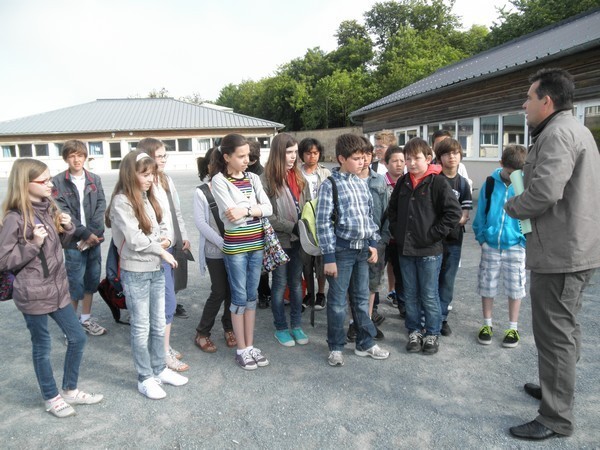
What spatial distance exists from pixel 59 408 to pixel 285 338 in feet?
6.17

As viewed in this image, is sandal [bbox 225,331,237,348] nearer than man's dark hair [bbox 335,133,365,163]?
No

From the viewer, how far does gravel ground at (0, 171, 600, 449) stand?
9.09 ft

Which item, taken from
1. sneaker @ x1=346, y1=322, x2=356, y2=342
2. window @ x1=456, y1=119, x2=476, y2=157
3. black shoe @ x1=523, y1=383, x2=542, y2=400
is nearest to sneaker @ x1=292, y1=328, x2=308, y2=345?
sneaker @ x1=346, y1=322, x2=356, y2=342

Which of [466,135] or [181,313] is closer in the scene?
[181,313]

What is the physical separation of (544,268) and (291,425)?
181 centimetres

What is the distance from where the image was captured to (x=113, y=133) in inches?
1416

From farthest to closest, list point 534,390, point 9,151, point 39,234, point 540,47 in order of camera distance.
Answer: point 9,151, point 540,47, point 534,390, point 39,234

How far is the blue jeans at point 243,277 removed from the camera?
12.1 feet

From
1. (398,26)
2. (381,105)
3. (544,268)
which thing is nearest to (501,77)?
(381,105)

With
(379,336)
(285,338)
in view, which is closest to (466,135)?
(379,336)

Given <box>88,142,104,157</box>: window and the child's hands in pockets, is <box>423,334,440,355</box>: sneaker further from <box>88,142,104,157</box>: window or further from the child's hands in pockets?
<box>88,142,104,157</box>: window

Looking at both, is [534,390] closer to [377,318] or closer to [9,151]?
[377,318]

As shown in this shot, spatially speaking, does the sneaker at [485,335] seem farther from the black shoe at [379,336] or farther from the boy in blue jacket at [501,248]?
the black shoe at [379,336]

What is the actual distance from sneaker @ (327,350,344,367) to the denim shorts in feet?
4.74
